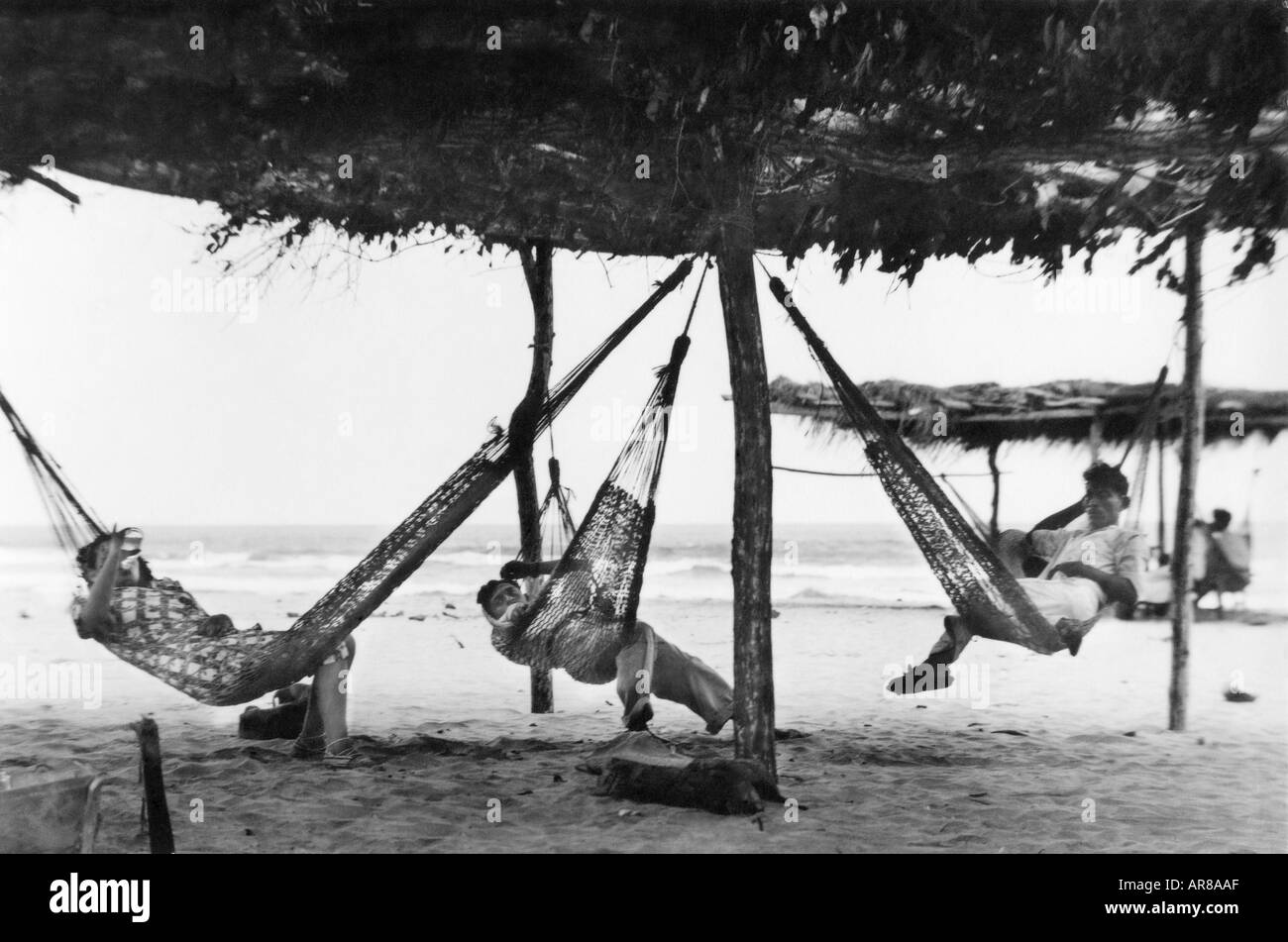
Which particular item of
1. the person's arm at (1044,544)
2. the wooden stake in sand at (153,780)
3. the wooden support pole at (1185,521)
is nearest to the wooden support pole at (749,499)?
the person's arm at (1044,544)

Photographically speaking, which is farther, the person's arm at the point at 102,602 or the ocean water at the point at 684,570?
the ocean water at the point at 684,570

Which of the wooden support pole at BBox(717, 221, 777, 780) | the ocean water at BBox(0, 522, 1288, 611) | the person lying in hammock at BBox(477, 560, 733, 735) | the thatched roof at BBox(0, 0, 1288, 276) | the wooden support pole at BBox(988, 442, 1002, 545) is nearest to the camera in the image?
the thatched roof at BBox(0, 0, 1288, 276)

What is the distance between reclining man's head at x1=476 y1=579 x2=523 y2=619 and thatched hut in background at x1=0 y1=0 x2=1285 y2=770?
71cm

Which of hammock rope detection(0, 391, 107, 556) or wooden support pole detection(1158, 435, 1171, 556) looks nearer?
hammock rope detection(0, 391, 107, 556)

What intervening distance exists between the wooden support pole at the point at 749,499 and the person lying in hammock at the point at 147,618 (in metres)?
1.10

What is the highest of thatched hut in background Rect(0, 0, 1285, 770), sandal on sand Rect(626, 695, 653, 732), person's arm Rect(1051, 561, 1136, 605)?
thatched hut in background Rect(0, 0, 1285, 770)

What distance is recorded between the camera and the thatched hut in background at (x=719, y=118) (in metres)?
2.22

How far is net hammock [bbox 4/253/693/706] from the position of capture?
2516mm

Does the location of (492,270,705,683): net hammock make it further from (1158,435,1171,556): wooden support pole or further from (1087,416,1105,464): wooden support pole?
(1158,435,1171,556): wooden support pole

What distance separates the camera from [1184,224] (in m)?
2.75

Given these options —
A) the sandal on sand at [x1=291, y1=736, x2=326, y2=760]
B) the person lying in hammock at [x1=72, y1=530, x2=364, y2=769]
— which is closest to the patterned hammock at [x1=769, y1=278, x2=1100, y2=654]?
the person lying in hammock at [x1=72, y1=530, x2=364, y2=769]

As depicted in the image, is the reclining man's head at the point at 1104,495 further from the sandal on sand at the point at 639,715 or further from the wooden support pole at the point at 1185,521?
the sandal on sand at the point at 639,715
